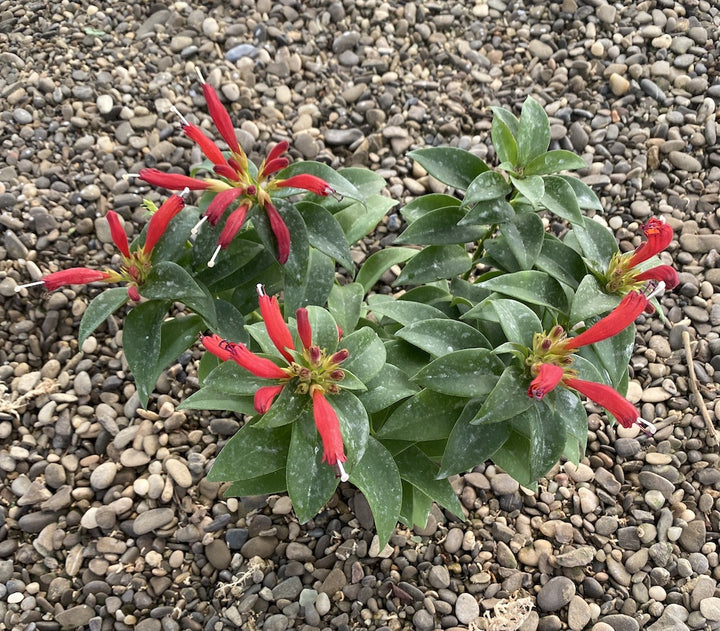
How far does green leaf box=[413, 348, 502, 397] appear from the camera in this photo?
1487 millimetres

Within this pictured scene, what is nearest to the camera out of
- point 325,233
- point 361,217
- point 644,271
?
point 644,271

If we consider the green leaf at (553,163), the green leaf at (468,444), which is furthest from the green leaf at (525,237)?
the green leaf at (468,444)

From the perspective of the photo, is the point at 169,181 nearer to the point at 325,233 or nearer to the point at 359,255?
the point at 325,233

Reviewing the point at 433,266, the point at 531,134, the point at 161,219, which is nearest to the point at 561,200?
the point at 531,134

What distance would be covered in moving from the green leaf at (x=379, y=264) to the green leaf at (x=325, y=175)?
0.54 metres

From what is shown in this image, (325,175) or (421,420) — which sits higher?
(325,175)

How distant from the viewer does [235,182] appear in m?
1.60

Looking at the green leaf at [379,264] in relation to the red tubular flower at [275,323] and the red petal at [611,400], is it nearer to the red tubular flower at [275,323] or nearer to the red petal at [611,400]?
the red tubular flower at [275,323]

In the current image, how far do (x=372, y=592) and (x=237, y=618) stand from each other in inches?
17.7

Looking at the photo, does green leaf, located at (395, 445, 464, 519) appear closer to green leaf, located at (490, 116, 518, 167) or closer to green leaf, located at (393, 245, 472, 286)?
green leaf, located at (393, 245, 472, 286)

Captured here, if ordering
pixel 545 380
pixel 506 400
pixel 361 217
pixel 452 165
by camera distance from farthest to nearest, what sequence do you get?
1. pixel 361 217
2. pixel 452 165
3. pixel 506 400
4. pixel 545 380

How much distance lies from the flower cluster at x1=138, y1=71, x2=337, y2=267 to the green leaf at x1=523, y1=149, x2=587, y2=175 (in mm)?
562

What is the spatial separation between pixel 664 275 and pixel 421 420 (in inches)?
25.9

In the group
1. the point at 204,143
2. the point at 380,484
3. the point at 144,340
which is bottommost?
the point at 380,484
